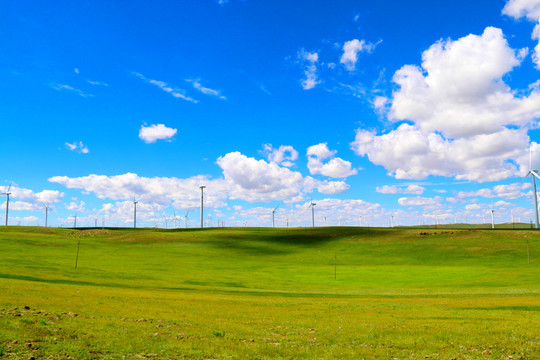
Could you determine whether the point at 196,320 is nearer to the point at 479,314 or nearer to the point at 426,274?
the point at 479,314

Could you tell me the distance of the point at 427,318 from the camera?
111 feet

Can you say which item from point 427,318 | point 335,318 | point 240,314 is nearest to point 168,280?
point 240,314

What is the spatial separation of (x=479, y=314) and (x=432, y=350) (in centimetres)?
1692

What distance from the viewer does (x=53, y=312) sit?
28.9 meters

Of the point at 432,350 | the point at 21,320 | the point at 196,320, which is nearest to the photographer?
the point at 432,350

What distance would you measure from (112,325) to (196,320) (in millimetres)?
6754

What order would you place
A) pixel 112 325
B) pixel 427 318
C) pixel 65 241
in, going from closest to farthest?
pixel 112 325
pixel 427 318
pixel 65 241

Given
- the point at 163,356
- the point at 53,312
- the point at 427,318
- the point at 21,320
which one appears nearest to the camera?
the point at 163,356

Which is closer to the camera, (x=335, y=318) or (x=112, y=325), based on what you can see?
(x=112, y=325)

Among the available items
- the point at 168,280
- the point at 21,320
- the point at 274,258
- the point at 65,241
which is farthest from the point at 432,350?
the point at 65,241

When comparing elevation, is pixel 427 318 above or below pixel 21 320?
below

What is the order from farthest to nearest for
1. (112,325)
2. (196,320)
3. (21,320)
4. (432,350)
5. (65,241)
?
(65,241) → (196,320) → (112,325) → (21,320) → (432,350)

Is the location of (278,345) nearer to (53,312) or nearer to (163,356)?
(163,356)

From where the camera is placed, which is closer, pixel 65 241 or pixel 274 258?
pixel 274 258
